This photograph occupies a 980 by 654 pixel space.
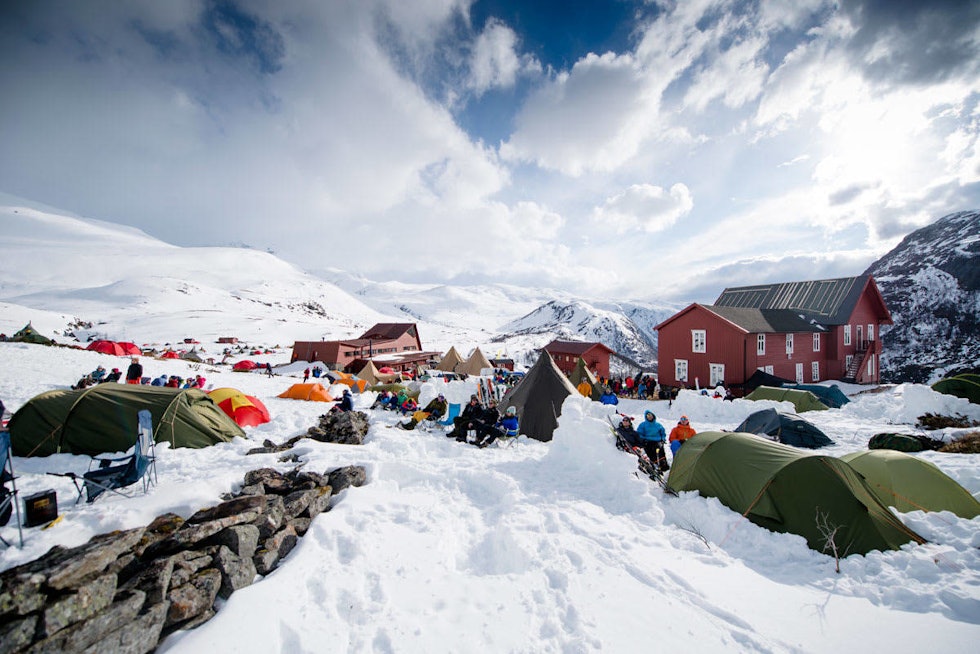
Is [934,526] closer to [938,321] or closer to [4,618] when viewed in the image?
[4,618]

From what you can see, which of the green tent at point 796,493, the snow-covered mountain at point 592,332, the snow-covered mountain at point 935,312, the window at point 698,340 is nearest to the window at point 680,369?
the window at point 698,340

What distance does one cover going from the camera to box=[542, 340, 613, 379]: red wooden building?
30547 millimetres

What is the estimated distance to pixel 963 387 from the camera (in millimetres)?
14992

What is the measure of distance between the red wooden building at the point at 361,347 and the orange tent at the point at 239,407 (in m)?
25.4

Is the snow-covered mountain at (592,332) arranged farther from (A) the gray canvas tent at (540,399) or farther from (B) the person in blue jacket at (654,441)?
(B) the person in blue jacket at (654,441)

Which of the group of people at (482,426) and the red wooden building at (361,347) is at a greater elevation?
the red wooden building at (361,347)

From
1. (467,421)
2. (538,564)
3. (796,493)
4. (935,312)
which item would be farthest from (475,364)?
(935,312)

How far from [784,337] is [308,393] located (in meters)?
30.0

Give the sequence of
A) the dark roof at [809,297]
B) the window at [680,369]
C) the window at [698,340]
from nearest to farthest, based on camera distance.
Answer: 1. the window at [698,340]
2. the window at [680,369]
3. the dark roof at [809,297]

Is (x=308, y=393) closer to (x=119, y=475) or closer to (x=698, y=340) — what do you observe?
(x=119, y=475)

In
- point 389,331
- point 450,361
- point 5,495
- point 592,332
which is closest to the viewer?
point 5,495

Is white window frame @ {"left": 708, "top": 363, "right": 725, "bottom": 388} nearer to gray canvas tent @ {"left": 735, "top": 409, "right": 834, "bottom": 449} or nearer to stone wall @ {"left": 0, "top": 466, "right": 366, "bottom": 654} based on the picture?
gray canvas tent @ {"left": 735, "top": 409, "right": 834, "bottom": 449}

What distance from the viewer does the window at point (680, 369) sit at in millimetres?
26531

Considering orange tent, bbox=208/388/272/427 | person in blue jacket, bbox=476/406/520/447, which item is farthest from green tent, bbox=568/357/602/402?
orange tent, bbox=208/388/272/427
